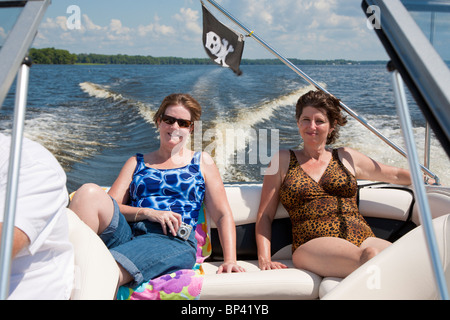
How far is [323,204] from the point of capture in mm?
2174

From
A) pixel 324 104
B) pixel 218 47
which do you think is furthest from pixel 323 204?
pixel 218 47

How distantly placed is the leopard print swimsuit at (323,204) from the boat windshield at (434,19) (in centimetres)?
131

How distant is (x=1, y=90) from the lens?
2.33ft

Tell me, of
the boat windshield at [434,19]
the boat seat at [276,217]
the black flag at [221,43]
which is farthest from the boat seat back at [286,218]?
the boat windshield at [434,19]

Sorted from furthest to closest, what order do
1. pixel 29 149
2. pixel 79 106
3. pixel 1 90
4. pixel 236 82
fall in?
1. pixel 236 82
2. pixel 79 106
3. pixel 29 149
4. pixel 1 90

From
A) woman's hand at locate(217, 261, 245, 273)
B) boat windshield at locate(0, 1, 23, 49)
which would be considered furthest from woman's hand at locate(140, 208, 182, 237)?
boat windshield at locate(0, 1, 23, 49)

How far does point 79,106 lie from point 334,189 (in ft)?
25.5

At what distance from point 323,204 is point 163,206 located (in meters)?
0.79

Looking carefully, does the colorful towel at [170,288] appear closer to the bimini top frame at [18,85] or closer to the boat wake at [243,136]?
the bimini top frame at [18,85]

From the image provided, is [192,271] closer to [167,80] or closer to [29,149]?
[29,149]

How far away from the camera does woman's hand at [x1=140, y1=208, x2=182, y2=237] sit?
1976 mm

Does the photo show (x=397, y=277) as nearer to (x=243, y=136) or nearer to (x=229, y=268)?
(x=229, y=268)

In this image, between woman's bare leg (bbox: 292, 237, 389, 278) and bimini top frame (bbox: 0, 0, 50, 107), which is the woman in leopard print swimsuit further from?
bimini top frame (bbox: 0, 0, 50, 107)
